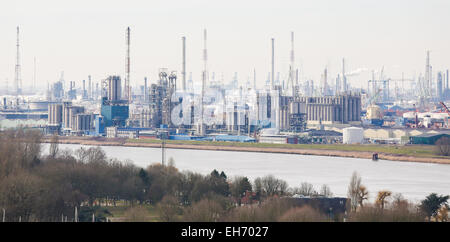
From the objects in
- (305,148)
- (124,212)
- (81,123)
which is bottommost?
(124,212)

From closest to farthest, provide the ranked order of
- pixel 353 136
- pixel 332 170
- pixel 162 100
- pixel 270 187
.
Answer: pixel 270 187, pixel 332 170, pixel 353 136, pixel 162 100

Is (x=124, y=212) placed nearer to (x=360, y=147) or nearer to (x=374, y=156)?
(x=374, y=156)

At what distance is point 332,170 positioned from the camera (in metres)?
11.0

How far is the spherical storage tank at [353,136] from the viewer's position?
54.6 feet

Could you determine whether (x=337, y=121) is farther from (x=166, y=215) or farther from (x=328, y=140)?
(x=166, y=215)

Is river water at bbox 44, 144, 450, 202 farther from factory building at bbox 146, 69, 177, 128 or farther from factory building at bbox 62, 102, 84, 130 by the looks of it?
factory building at bbox 62, 102, 84, 130

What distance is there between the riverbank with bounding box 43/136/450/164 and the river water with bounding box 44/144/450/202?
39cm

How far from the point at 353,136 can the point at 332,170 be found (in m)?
5.80

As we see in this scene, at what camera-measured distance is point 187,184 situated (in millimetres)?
6895

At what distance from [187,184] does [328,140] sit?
416 inches

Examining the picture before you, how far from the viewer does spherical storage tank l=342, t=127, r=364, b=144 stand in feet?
54.6

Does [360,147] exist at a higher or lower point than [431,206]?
higher

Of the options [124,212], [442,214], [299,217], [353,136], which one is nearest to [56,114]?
[353,136]

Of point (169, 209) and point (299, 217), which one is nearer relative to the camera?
point (299, 217)
